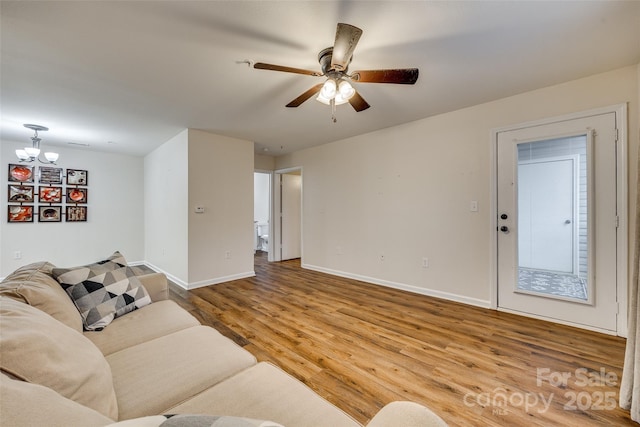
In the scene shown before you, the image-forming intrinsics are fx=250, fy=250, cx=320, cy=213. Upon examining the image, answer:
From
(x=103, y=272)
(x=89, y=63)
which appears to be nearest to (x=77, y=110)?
(x=89, y=63)

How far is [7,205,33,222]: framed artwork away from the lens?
4332 millimetres

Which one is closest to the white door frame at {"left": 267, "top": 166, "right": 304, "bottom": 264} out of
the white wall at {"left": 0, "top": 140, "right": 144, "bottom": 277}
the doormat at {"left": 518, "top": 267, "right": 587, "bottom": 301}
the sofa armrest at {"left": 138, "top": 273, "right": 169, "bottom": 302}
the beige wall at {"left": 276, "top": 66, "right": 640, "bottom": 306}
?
the beige wall at {"left": 276, "top": 66, "right": 640, "bottom": 306}

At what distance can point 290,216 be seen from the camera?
6023 millimetres

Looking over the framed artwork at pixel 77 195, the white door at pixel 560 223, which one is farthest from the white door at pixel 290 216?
the white door at pixel 560 223

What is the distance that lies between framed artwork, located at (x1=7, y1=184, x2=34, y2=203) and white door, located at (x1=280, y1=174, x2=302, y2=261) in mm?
4517

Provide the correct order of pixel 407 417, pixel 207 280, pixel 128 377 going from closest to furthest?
pixel 407 417 < pixel 128 377 < pixel 207 280

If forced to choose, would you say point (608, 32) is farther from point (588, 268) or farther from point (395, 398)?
point (395, 398)

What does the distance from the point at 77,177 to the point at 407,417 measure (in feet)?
21.8

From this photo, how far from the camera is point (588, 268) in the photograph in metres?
2.41

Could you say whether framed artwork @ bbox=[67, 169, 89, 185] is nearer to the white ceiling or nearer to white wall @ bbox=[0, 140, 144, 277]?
white wall @ bbox=[0, 140, 144, 277]

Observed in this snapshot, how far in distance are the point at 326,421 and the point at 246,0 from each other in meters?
2.16

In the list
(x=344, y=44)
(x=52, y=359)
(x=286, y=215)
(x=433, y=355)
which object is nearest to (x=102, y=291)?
(x=52, y=359)

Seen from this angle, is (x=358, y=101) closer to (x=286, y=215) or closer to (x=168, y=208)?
(x=168, y=208)

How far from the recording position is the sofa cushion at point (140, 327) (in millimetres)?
1396
